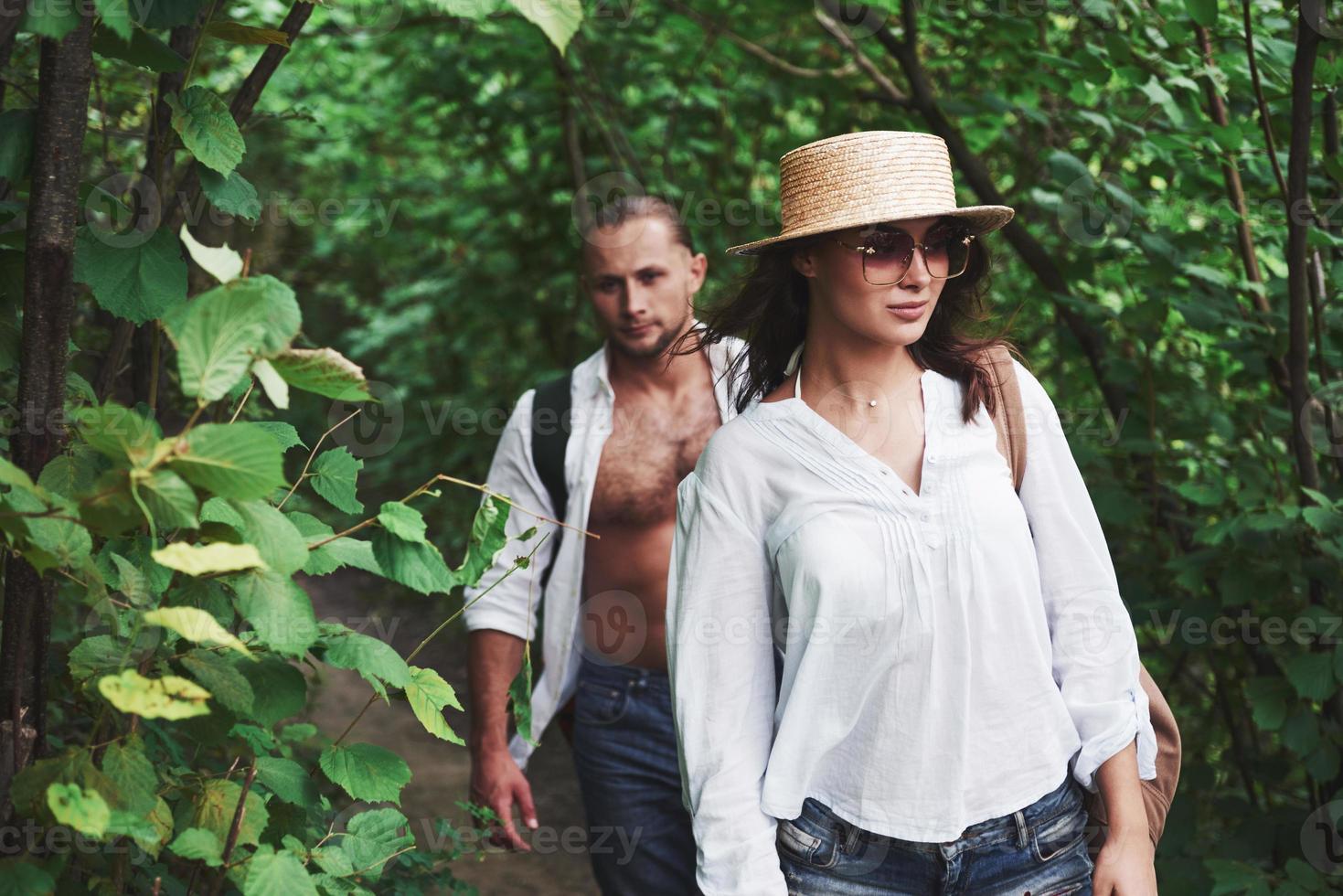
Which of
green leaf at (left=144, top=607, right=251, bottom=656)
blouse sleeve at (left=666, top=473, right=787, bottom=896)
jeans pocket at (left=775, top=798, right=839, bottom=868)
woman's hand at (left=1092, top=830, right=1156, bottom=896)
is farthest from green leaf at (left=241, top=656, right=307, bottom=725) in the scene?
woman's hand at (left=1092, top=830, right=1156, bottom=896)

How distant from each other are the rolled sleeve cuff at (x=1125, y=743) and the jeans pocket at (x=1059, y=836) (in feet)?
0.19

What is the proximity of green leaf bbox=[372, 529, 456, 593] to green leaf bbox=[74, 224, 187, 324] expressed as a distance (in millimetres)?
407

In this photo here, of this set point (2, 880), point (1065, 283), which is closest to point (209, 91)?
point (2, 880)

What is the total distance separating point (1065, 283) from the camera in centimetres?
403

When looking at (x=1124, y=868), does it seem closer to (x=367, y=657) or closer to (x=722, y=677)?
(x=722, y=677)

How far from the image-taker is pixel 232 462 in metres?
1.19

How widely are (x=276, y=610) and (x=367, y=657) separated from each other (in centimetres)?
19

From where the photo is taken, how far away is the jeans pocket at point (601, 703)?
3021 millimetres

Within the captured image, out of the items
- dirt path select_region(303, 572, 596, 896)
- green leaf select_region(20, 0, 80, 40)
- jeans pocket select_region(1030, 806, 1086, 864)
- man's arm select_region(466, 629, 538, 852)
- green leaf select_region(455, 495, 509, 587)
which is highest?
green leaf select_region(20, 0, 80, 40)

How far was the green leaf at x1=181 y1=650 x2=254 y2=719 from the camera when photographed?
1386 mm

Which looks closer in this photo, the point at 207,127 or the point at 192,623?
the point at 192,623

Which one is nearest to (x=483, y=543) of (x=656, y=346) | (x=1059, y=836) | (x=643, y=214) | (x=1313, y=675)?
(x=1059, y=836)

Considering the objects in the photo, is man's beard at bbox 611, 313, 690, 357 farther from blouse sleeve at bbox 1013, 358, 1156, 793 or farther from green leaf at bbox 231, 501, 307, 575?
green leaf at bbox 231, 501, 307, 575

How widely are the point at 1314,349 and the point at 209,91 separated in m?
2.88
